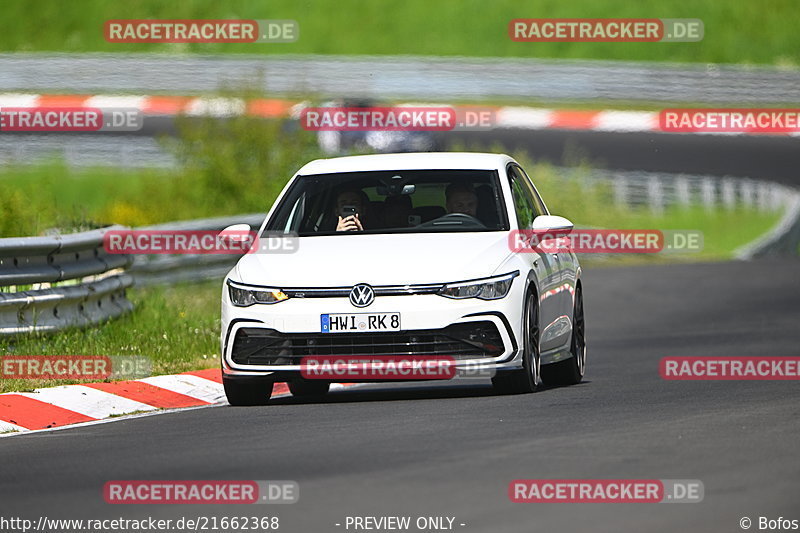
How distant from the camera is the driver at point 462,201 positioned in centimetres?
1296

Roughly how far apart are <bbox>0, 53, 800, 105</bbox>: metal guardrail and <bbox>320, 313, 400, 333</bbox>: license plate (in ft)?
99.9

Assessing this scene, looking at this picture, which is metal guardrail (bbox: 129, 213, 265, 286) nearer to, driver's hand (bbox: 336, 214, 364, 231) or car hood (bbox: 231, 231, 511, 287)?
driver's hand (bbox: 336, 214, 364, 231)

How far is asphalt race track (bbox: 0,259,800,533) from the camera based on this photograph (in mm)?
7605

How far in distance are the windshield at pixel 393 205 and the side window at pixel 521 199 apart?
0.21 m

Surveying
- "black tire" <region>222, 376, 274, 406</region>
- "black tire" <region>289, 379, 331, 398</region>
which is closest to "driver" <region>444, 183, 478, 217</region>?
"black tire" <region>289, 379, 331, 398</region>

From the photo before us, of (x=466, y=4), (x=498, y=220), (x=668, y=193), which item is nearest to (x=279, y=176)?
(x=668, y=193)

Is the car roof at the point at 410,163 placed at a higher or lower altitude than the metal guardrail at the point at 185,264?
higher

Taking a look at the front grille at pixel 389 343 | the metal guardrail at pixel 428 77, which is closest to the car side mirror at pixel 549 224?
the front grille at pixel 389 343

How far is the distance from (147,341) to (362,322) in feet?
13.2

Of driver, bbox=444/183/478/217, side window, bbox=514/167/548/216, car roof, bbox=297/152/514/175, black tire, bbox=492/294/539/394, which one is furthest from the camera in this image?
side window, bbox=514/167/548/216

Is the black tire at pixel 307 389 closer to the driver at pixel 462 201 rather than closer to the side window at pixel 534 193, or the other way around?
the driver at pixel 462 201

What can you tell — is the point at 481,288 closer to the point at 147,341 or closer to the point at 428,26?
the point at 147,341

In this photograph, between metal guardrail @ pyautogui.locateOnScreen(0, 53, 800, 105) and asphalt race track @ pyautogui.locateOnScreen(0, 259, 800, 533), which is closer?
asphalt race track @ pyautogui.locateOnScreen(0, 259, 800, 533)

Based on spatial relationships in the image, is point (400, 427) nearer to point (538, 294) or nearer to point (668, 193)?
point (538, 294)
